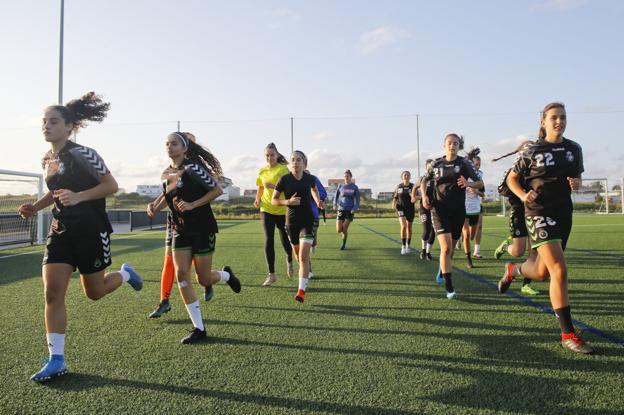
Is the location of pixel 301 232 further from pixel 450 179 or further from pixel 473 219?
pixel 473 219

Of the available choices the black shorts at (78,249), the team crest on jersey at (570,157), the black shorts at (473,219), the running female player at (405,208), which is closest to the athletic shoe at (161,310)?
the black shorts at (78,249)

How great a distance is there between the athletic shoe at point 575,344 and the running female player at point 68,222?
3.77m

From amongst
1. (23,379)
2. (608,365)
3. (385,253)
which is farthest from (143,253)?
(608,365)

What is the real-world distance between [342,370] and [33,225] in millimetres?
14292

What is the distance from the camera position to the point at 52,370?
3.20 m

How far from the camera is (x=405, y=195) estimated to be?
1121 cm

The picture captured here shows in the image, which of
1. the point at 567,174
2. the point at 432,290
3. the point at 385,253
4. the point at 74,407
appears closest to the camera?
the point at 74,407

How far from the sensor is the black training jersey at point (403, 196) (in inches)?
437

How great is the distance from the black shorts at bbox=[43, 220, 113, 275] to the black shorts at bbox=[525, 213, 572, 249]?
144 inches

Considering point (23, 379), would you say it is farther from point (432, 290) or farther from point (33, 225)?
point (33, 225)

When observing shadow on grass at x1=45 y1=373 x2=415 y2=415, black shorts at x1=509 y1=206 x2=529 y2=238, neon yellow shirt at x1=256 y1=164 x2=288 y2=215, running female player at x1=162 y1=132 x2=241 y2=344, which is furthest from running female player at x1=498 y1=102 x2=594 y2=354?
neon yellow shirt at x1=256 y1=164 x2=288 y2=215

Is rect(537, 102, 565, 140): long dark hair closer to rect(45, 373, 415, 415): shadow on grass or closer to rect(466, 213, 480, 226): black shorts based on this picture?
rect(45, 373, 415, 415): shadow on grass

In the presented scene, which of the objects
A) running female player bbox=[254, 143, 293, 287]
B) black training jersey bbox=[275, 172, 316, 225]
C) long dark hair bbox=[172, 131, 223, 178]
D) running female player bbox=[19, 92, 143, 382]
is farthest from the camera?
running female player bbox=[254, 143, 293, 287]

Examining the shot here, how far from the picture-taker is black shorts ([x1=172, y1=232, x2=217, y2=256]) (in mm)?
4277
